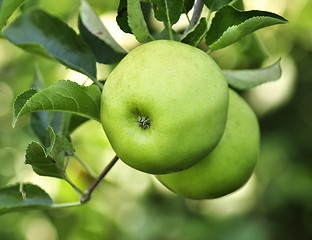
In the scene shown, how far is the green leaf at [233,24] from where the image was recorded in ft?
2.43

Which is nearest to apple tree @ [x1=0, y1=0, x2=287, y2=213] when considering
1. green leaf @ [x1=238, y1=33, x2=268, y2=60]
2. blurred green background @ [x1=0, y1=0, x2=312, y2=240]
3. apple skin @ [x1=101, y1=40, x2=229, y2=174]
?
apple skin @ [x1=101, y1=40, x2=229, y2=174]

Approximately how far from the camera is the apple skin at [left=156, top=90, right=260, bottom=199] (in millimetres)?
868

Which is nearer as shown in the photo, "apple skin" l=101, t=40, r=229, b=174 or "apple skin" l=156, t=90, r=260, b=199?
"apple skin" l=101, t=40, r=229, b=174

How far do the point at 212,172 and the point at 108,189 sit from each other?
1.29m

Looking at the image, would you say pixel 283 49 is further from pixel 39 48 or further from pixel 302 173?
pixel 39 48

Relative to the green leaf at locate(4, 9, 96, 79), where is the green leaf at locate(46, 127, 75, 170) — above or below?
below

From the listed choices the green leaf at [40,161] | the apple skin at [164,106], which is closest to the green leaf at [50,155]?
the green leaf at [40,161]

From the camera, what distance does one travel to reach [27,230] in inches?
83.8

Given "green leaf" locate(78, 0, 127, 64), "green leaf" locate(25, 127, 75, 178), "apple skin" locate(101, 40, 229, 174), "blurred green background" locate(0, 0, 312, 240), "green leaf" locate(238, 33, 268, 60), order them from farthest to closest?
"blurred green background" locate(0, 0, 312, 240)
"green leaf" locate(238, 33, 268, 60)
"green leaf" locate(78, 0, 127, 64)
"green leaf" locate(25, 127, 75, 178)
"apple skin" locate(101, 40, 229, 174)

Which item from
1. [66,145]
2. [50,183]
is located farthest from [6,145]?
[66,145]

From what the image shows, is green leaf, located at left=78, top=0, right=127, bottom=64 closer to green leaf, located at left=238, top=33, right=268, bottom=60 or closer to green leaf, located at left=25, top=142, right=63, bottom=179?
green leaf, located at left=25, top=142, right=63, bottom=179

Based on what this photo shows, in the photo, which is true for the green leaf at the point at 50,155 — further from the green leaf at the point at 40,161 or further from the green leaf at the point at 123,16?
the green leaf at the point at 123,16

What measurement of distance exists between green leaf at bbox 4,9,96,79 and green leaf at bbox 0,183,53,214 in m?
0.25

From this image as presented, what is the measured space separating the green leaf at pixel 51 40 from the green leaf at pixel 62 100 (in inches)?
5.6
